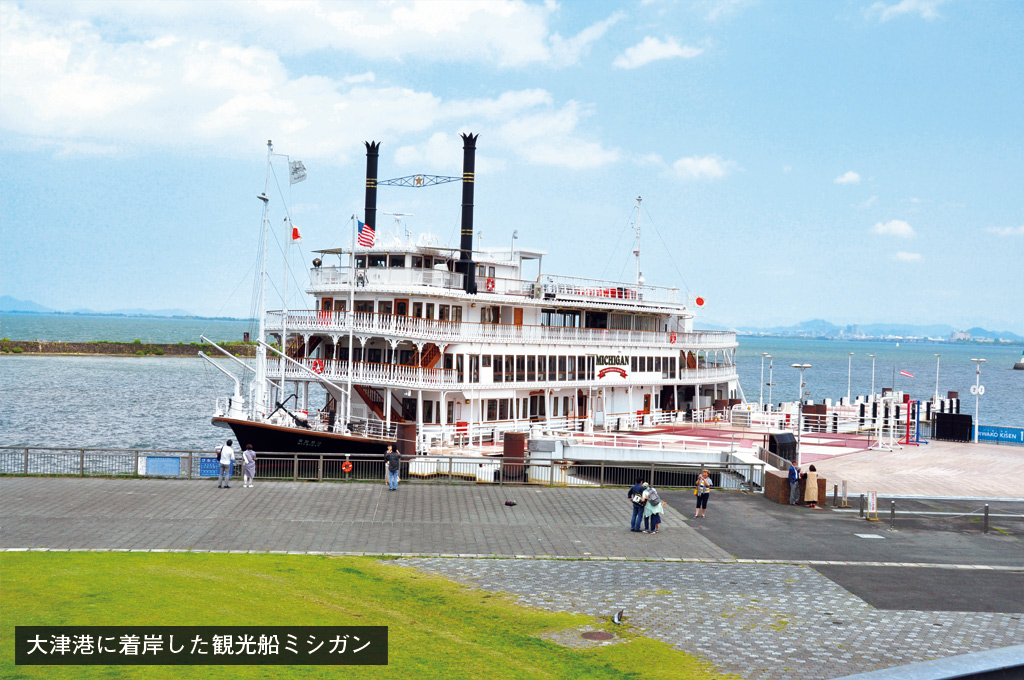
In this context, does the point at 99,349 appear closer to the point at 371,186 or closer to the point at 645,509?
the point at 371,186

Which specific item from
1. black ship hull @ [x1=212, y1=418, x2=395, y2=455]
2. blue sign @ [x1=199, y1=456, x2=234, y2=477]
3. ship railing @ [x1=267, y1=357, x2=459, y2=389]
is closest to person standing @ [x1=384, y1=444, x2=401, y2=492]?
blue sign @ [x1=199, y1=456, x2=234, y2=477]

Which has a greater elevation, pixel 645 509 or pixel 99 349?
pixel 99 349

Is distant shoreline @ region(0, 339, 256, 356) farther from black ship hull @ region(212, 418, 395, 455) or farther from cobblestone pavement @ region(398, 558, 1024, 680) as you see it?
cobblestone pavement @ region(398, 558, 1024, 680)

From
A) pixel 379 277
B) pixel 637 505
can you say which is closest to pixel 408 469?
pixel 637 505

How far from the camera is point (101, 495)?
81.7 feet

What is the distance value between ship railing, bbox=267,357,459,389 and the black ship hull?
2873mm

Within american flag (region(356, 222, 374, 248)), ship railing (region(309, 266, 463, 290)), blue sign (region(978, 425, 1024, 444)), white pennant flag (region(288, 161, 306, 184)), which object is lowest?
blue sign (region(978, 425, 1024, 444))

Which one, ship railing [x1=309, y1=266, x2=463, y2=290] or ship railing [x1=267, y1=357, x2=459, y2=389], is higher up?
ship railing [x1=309, y1=266, x2=463, y2=290]

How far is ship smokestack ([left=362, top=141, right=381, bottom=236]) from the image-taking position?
44094 mm

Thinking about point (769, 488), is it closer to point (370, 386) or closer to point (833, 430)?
point (370, 386)

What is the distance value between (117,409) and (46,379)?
34835mm

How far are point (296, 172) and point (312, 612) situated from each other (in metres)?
→ 27.4

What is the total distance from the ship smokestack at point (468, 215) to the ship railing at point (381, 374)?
532cm

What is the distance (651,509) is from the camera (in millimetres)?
22938
